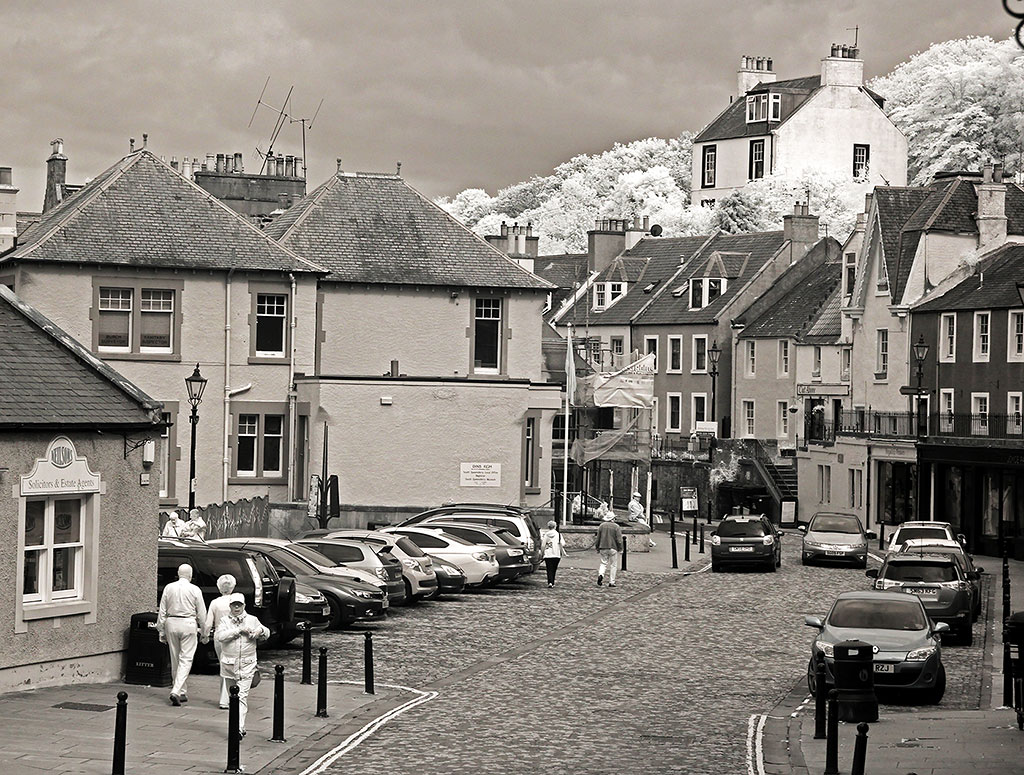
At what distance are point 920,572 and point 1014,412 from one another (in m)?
24.0

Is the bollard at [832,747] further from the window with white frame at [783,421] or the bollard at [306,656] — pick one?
the window with white frame at [783,421]

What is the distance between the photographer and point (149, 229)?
146 feet

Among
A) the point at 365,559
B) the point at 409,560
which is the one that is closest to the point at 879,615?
the point at 365,559

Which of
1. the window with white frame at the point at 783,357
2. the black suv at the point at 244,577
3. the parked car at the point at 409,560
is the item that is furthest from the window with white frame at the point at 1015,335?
the black suv at the point at 244,577

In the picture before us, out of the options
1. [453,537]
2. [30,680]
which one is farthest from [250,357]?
[30,680]

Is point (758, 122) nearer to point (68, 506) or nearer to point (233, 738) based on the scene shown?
point (68, 506)

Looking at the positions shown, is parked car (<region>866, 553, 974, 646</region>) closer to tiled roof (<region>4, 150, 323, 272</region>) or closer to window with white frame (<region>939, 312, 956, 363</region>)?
tiled roof (<region>4, 150, 323, 272</region>)

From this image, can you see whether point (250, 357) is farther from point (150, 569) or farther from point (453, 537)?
point (150, 569)

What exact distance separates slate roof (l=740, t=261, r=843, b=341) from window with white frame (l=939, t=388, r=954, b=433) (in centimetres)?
1231

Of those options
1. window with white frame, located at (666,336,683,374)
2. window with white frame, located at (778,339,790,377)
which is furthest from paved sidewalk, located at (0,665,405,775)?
window with white frame, located at (666,336,683,374)

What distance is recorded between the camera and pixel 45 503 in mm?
20703

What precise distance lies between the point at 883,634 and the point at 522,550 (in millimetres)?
15402

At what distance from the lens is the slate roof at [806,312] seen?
7112cm

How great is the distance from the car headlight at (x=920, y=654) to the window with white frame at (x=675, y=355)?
189 feet
